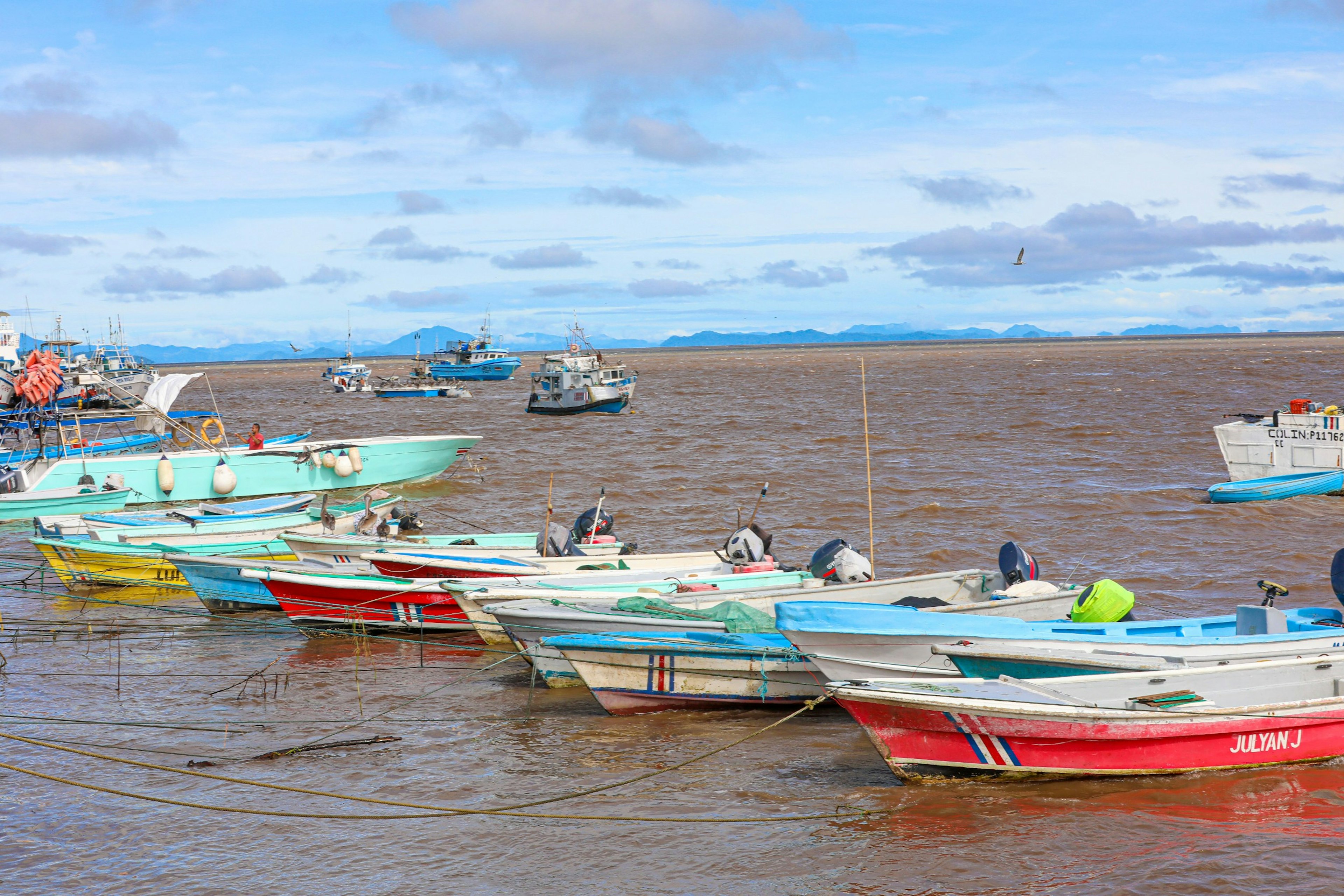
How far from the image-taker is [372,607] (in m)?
14.6

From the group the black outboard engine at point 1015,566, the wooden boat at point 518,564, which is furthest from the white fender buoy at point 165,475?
the black outboard engine at point 1015,566

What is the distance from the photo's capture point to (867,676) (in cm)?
955

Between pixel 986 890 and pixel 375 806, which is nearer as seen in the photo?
pixel 986 890

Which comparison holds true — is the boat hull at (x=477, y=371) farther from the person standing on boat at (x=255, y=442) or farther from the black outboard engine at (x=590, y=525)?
the black outboard engine at (x=590, y=525)

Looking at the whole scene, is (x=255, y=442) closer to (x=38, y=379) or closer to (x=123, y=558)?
(x=38, y=379)

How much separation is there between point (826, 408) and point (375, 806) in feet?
189

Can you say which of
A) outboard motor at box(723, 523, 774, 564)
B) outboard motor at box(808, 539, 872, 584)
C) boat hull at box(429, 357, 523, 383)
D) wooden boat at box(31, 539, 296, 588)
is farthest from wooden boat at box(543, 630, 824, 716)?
boat hull at box(429, 357, 523, 383)

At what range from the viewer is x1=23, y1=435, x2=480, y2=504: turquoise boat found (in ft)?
80.6

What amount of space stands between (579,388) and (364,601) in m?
48.4

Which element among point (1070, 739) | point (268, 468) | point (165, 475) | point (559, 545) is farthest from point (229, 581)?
point (268, 468)

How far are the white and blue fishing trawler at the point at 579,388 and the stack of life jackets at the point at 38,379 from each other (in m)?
40.6

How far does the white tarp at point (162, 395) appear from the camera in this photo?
83.4ft

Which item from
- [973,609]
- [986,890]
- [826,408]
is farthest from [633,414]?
[986,890]

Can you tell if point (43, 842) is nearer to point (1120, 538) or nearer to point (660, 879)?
point (660, 879)
